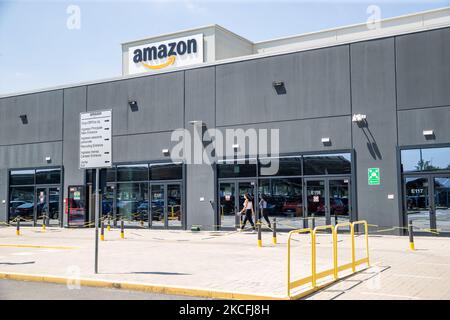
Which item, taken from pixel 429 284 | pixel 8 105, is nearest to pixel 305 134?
pixel 429 284

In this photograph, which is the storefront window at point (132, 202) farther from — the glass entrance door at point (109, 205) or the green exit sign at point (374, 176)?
the green exit sign at point (374, 176)

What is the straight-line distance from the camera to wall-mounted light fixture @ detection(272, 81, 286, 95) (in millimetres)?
23734

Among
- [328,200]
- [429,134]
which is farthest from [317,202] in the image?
[429,134]

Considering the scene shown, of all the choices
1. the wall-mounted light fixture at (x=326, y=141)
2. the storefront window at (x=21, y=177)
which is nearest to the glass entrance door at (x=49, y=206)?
the storefront window at (x=21, y=177)

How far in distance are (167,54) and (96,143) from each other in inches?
953

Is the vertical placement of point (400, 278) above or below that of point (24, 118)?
below

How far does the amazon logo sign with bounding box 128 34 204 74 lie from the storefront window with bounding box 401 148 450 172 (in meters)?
16.5

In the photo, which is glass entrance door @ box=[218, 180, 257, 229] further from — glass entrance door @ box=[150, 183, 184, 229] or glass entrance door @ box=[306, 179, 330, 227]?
glass entrance door @ box=[306, 179, 330, 227]

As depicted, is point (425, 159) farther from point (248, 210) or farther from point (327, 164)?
point (248, 210)

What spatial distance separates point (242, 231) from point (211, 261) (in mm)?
10581

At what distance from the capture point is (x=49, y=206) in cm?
3019

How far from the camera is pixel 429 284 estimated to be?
9.84 m

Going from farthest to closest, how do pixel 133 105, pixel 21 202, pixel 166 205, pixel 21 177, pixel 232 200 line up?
pixel 21 177
pixel 21 202
pixel 133 105
pixel 166 205
pixel 232 200
